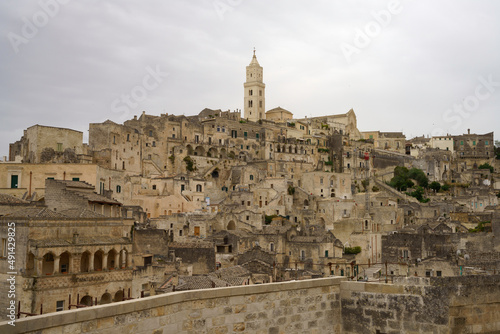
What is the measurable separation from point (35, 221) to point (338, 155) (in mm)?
60852

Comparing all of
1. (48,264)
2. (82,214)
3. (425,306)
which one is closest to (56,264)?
(48,264)

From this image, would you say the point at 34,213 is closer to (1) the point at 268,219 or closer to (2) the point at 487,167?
(1) the point at 268,219

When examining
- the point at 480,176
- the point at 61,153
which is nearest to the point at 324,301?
the point at 61,153

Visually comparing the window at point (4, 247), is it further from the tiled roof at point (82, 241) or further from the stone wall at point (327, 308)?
the stone wall at point (327, 308)

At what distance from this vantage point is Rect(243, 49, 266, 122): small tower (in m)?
85.8

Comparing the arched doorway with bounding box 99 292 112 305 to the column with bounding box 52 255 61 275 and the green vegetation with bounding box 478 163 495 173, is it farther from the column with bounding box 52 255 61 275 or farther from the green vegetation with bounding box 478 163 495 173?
the green vegetation with bounding box 478 163 495 173

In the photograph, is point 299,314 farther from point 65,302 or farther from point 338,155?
point 338,155

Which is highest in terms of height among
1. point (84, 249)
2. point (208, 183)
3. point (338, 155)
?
point (338, 155)

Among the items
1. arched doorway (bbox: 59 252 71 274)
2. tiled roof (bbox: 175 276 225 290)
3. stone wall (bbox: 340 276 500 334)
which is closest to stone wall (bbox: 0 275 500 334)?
stone wall (bbox: 340 276 500 334)

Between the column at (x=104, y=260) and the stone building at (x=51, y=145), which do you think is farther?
the stone building at (x=51, y=145)

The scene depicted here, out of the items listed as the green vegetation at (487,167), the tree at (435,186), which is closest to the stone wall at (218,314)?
the tree at (435,186)

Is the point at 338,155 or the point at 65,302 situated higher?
the point at 338,155

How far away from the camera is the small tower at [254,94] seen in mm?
85750

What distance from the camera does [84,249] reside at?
22.7 metres
